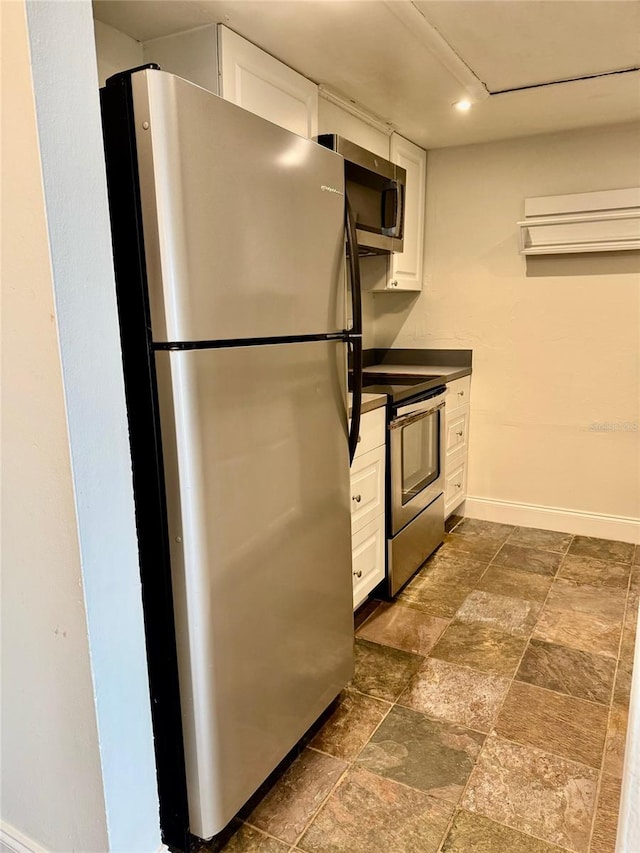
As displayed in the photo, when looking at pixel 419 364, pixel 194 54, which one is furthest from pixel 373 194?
pixel 419 364

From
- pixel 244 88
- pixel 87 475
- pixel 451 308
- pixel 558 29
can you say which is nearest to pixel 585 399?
pixel 451 308

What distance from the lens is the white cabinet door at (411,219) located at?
10.3 ft

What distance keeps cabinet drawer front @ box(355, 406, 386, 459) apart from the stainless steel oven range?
0.18ft

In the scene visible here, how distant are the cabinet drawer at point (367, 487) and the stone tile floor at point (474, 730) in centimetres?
50

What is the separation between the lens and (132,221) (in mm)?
1123

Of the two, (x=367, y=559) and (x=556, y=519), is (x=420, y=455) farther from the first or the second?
(x=556, y=519)

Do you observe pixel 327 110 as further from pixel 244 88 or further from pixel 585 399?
pixel 585 399

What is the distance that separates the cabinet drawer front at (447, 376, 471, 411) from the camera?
3197 millimetres

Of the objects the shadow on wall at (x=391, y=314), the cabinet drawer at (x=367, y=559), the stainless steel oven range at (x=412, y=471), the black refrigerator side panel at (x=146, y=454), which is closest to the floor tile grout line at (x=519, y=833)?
the black refrigerator side panel at (x=146, y=454)

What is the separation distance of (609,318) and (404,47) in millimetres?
1844

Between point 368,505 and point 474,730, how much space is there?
852mm

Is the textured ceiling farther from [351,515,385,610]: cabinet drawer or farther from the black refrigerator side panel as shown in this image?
[351,515,385,610]: cabinet drawer

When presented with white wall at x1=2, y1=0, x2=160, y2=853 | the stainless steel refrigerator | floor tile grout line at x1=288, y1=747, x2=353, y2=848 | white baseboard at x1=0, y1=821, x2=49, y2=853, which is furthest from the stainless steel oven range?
white baseboard at x1=0, y1=821, x2=49, y2=853

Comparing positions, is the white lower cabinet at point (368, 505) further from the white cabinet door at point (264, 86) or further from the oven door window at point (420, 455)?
the white cabinet door at point (264, 86)
